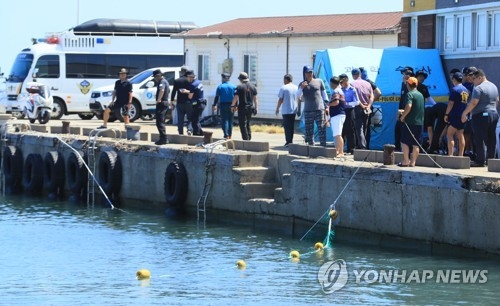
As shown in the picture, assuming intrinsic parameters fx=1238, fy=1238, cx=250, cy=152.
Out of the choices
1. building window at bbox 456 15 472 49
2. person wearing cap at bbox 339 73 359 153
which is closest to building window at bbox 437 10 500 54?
building window at bbox 456 15 472 49

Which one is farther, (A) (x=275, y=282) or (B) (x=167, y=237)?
(B) (x=167, y=237)

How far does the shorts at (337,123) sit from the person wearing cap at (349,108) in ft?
1.52

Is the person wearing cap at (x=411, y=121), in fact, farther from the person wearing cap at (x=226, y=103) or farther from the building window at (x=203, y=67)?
the building window at (x=203, y=67)

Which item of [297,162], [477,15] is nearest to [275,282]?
[297,162]

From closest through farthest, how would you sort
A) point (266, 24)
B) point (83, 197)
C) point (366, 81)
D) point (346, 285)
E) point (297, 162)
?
point (346, 285), point (297, 162), point (366, 81), point (83, 197), point (266, 24)

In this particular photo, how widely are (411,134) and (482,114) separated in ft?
4.61

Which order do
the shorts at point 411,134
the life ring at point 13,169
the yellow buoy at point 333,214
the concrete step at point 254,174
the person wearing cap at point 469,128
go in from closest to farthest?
the shorts at point 411,134, the yellow buoy at point 333,214, the person wearing cap at point 469,128, the concrete step at point 254,174, the life ring at point 13,169

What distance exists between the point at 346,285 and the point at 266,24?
2532cm

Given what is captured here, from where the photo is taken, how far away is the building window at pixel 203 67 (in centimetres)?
4231

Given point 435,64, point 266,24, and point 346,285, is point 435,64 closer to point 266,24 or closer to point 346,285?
point 346,285

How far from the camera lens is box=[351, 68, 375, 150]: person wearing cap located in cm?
2392

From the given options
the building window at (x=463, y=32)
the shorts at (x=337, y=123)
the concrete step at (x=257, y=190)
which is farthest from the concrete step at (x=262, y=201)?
the building window at (x=463, y=32)

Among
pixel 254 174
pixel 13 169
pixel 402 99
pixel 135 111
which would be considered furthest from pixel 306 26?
pixel 402 99

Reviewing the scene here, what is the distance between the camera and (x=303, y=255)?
65.4 ft
